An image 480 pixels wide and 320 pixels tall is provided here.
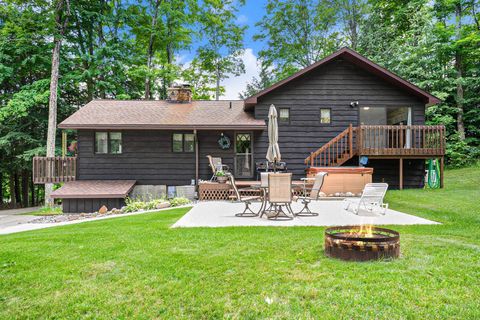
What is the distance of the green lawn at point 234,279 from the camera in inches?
97.9

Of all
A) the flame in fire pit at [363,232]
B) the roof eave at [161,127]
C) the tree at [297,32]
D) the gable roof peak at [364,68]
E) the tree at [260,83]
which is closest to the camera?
the flame in fire pit at [363,232]

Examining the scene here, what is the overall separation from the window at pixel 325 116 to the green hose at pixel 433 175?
4.74 metres

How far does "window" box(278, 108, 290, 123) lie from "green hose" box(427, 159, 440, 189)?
636 centimetres

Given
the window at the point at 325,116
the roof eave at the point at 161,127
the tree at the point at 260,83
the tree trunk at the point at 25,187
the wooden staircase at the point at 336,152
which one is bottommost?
the tree trunk at the point at 25,187

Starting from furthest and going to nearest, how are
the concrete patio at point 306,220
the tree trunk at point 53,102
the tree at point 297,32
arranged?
the tree at point 297,32, the tree trunk at point 53,102, the concrete patio at point 306,220

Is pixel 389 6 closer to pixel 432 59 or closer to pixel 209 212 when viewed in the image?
pixel 432 59

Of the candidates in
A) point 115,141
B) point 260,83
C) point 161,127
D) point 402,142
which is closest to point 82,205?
point 115,141

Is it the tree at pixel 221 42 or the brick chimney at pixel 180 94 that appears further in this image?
the tree at pixel 221 42

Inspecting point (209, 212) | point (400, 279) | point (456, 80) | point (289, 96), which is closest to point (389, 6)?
point (456, 80)

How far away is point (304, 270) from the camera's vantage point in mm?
3146

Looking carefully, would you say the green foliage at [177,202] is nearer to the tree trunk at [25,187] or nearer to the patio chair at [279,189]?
the patio chair at [279,189]

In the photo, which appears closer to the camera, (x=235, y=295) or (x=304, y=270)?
(x=235, y=295)

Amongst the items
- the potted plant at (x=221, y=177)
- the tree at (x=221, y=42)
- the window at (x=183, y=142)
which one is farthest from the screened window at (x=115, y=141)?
the tree at (x=221, y=42)

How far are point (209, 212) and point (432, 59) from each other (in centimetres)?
1769
